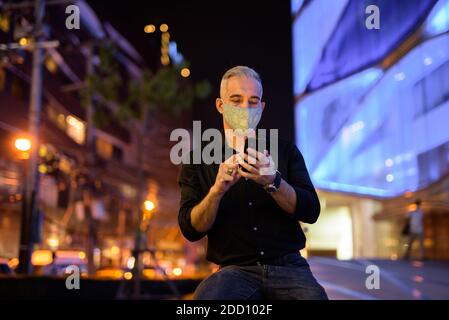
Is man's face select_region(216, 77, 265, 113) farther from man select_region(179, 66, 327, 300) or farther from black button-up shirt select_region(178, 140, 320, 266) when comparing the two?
black button-up shirt select_region(178, 140, 320, 266)

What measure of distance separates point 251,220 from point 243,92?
1.38ft

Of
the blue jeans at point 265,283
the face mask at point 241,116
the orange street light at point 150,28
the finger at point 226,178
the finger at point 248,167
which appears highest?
the orange street light at point 150,28

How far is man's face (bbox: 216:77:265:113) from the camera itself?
5.87 ft

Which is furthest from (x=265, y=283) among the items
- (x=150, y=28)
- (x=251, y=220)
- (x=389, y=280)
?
(x=389, y=280)

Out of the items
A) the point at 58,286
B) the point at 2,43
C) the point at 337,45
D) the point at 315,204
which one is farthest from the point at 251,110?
the point at 337,45

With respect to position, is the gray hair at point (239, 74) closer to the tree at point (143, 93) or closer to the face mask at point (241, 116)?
the face mask at point (241, 116)

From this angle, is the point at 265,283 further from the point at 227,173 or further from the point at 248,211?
the point at 227,173

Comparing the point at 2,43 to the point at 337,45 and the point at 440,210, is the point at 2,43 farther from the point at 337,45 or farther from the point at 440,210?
the point at 440,210

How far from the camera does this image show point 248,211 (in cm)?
188

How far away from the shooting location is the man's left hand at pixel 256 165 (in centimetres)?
161

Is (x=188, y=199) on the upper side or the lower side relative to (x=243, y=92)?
lower

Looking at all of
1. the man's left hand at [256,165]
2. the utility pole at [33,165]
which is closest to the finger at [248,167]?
the man's left hand at [256,165]

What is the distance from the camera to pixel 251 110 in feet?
5.78
